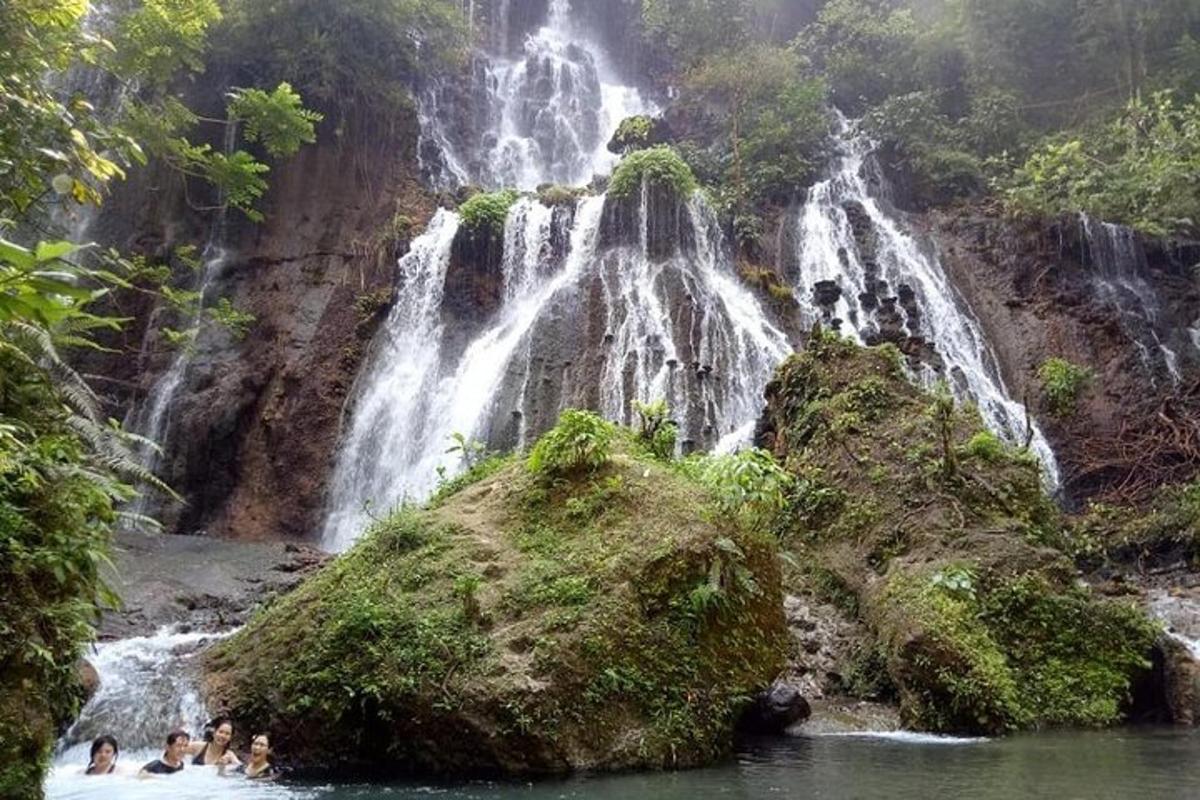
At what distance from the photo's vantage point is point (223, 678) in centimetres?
802

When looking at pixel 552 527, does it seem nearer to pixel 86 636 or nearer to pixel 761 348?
pixel 86 636

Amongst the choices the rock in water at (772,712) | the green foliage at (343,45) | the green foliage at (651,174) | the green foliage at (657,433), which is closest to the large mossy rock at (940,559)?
the rock in water at (772,712)

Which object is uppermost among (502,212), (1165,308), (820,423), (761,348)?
(502,212)

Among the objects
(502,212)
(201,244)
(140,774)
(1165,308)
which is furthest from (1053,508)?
(201,244)

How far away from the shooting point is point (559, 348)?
66.1ft

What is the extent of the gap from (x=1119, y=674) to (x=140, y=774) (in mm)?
8940

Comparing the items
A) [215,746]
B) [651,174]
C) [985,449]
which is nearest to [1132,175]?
[651,174]

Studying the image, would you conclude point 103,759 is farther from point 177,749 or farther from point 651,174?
point 651,174

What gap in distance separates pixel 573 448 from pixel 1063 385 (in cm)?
1390

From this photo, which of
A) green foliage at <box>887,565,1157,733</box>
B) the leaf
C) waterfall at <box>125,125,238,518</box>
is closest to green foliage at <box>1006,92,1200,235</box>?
green foliage at <box>887,565,1157,733</box>

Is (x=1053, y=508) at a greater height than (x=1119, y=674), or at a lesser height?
greater

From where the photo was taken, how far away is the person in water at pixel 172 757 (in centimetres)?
741

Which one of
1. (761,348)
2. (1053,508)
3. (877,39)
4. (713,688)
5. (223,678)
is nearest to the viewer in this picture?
(713,688)

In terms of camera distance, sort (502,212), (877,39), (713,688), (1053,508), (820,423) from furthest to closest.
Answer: (877,39) → (502,212) → (820,423) → (1053,508) → (713,688)
